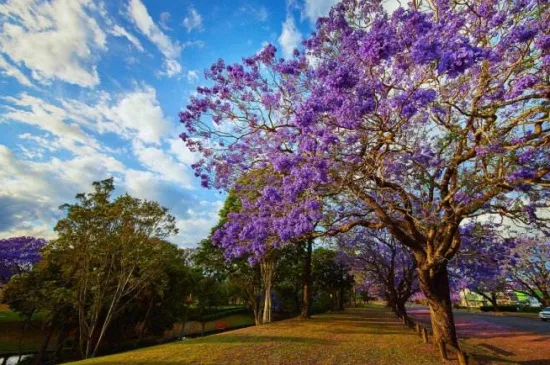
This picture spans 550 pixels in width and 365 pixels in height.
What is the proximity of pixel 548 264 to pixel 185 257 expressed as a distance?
1205 inches

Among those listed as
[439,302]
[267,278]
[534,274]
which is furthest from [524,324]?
[439,302]

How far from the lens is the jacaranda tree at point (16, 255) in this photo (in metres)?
22.2

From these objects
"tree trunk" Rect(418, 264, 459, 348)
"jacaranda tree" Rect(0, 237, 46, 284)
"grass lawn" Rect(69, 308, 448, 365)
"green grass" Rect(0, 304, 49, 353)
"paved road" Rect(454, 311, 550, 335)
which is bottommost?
"green grass" Rect(0, 304, 49, 353)

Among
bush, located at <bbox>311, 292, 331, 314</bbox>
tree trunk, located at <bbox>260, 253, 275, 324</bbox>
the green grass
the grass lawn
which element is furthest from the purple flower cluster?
bush, located at <bbox>311, 292, 331, 314</bbox>

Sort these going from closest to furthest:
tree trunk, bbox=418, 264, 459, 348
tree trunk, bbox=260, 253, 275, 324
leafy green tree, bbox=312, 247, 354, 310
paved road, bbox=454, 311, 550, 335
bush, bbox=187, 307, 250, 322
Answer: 1. tree trunk, bbox=418, 264, 459, 348
2. paved road, bbox=454, 311, 550, 335
3. tree trunk, bbox=260, 253, 275, 324
4. bush, bbox=187, 307, 250, 322
5. leafy green tree, bbox=312, 247, 354, 310

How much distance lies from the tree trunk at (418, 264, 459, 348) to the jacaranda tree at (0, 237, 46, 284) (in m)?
23.0

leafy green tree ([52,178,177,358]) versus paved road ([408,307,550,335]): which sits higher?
leafy green tree ([52,178,177,358])

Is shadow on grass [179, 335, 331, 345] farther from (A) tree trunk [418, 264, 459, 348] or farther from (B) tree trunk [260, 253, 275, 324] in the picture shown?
(B) tree trunk [260, 253, 275, 324]

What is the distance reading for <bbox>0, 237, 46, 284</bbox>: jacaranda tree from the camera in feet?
72.9

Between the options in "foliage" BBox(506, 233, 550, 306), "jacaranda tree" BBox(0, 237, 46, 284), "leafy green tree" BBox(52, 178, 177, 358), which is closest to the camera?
"leafy green tree" BBox(52, 178, 177, 358)

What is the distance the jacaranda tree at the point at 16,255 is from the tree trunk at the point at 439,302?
75.4ft

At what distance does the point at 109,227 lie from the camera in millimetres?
14984

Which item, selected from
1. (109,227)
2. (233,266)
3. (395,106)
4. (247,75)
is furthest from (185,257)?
(395,106)

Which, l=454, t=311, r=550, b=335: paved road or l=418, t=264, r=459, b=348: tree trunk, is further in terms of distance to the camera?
l=454, t=311, r=550, b=335: paved road
